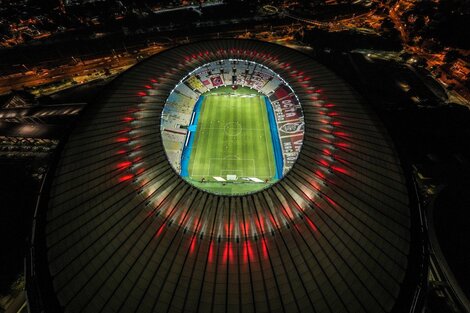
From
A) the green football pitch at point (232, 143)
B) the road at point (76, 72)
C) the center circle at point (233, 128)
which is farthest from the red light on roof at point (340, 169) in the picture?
the road at point (76, 72)

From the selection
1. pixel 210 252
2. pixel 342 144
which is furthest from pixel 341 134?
pixel 210 252

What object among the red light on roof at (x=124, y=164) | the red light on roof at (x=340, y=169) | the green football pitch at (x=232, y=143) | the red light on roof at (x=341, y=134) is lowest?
the green football pitch at (x=232, y=143)

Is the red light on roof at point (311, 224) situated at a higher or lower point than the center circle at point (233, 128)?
higher

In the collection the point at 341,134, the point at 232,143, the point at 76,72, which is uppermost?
the point at 76,72

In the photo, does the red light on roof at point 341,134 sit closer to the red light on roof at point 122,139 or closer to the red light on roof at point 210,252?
the red light on roof at point 210,252

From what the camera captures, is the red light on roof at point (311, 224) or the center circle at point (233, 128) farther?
the center circle at point (233, 128)

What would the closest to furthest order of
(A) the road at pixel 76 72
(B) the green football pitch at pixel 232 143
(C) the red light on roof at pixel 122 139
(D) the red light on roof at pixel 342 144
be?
1. (D) the red light on roof at pixel 342 144
2. (C) the red light on roof at pixel 122 139
3. (B) the green football pitch at pixel 232 143
4. (A) the road at pixel 76 72

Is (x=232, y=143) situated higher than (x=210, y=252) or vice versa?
(x=210, y=252)

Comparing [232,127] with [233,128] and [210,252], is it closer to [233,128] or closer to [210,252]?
[233,128]

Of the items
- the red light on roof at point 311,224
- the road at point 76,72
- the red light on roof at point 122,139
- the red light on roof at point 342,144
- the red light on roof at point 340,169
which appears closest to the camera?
the red light on roof at point 311,224
